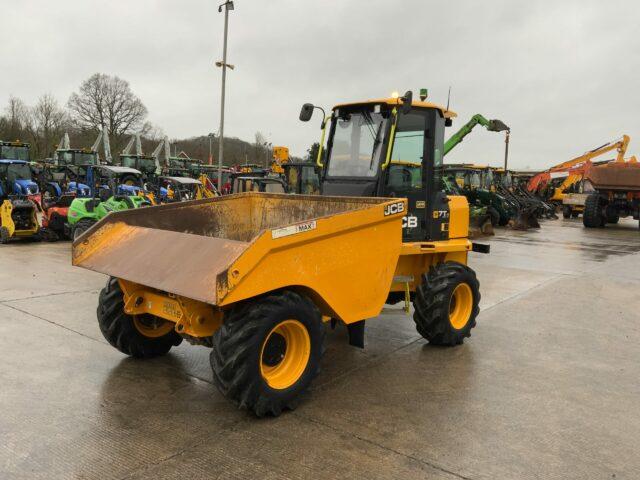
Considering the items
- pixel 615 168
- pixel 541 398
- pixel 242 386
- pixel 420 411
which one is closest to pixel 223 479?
pixel 242 386

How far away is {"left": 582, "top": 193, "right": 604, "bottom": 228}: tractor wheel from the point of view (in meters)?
19.3

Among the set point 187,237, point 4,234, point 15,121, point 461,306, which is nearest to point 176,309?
point 187,237

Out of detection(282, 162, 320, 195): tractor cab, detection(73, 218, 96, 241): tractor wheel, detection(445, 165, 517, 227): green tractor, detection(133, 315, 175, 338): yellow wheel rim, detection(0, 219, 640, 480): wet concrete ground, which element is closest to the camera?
detection(0, 219, 640, 480): wet concrete ground

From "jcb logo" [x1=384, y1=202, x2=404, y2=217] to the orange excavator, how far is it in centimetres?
2070

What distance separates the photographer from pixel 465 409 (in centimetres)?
368

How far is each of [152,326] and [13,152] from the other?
22123 millimetres

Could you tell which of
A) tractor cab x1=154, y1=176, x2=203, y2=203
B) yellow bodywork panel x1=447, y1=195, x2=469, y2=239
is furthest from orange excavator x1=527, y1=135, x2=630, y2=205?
yellow bodywork panel x1=447, y1=195, x2=469, y2=239

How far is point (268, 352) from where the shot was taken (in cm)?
346

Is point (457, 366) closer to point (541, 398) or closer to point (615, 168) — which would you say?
point (541, 398)

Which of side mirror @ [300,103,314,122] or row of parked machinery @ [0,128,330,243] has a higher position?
side mirror @ [300,103,314,122]

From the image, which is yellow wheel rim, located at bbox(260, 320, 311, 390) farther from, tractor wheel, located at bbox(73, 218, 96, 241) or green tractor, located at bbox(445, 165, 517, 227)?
green tractor, located at bbox(445, 165, 517, 227)

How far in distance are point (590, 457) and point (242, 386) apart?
2.12m

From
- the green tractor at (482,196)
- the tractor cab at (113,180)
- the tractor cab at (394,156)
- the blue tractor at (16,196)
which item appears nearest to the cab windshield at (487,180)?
the green tractor at (482,196)

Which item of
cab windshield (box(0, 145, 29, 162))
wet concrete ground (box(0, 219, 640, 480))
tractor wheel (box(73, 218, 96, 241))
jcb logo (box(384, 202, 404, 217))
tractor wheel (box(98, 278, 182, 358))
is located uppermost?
cab windshield (box(0, 145, 29, 162))
